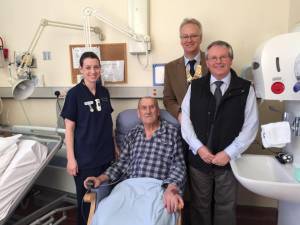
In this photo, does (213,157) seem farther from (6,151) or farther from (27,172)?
(6,151)

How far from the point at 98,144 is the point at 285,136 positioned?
45.6 inches

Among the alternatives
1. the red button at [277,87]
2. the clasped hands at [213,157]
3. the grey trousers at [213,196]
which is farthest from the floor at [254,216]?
the red button at [277,87]

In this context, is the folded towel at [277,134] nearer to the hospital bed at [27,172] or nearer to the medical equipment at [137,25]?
the medical equipment at [137,25]

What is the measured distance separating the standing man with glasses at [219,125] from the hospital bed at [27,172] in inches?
40.8

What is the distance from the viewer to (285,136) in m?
1.45

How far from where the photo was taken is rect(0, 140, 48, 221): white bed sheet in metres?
1.75

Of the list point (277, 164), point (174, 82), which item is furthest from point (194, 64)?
point (277, 164)

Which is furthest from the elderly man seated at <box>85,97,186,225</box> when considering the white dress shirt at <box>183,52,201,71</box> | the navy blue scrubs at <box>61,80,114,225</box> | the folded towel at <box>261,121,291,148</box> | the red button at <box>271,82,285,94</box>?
the red button at <box>271,82,285,94</box>

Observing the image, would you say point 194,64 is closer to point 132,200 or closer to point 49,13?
point 132,200

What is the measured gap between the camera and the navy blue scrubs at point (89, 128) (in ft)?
6.02

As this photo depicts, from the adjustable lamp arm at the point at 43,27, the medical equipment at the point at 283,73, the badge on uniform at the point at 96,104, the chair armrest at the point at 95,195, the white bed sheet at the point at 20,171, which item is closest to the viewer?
the medical equipment at the point at 283,73

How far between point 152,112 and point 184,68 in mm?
442

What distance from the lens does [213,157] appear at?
64.7 inches

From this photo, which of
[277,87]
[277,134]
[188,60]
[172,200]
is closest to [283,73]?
[277,87]
